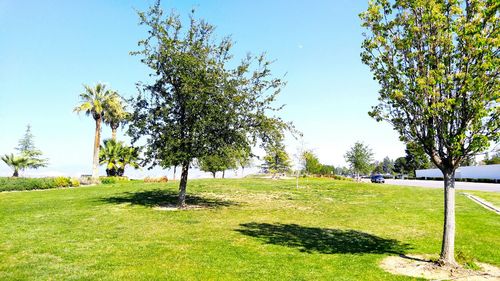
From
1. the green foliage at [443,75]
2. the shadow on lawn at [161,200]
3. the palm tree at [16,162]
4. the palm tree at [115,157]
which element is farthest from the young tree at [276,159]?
the palm tree at [16,162]

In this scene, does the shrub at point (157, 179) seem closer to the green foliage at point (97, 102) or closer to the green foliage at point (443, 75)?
the green foliage at point (97, 102)

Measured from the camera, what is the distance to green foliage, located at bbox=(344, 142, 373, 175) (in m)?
62.4

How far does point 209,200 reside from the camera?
81.4 ft

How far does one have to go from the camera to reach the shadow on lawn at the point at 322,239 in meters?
12.1

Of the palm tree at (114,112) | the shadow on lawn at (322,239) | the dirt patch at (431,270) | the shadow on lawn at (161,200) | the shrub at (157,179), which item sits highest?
the palm tree at (114,112)

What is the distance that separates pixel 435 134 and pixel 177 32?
15.7m

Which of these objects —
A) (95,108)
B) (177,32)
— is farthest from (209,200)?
(95,108)

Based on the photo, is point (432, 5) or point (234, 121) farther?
point (234, 121)

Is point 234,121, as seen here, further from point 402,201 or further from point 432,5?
point 402,201

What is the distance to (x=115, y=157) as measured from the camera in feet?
156

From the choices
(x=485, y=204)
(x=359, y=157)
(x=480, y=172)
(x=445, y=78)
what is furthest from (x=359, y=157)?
(x=445, y=78)

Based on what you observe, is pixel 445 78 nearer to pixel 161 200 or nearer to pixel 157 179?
pixel 161 200

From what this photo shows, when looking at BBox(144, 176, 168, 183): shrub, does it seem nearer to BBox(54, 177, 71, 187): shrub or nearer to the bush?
BBox(54, 177, 71, 187): shrub

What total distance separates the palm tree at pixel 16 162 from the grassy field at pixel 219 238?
21.2 metres
